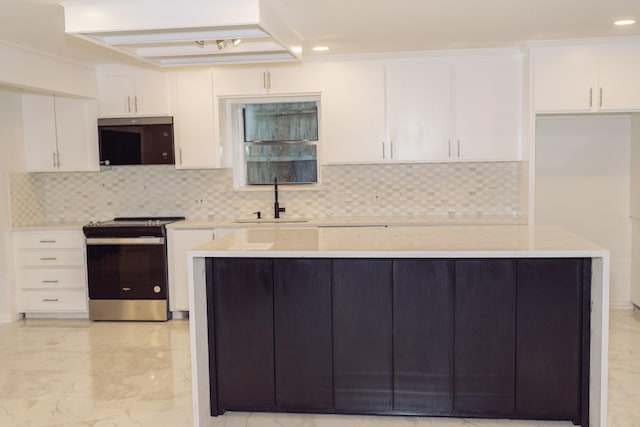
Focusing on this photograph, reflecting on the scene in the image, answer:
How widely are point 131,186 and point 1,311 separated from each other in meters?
1.66

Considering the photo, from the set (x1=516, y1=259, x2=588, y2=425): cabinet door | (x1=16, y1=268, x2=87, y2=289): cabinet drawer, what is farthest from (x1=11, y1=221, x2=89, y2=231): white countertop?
(x1=516, y1=259, x2=588, y2=425): cabinet door

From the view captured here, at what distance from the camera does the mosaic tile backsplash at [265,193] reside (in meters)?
5.39

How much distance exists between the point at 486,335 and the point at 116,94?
160 inches

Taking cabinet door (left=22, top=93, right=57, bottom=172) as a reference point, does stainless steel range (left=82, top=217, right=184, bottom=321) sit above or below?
below

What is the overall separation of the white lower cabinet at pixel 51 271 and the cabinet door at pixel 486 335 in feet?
12.4

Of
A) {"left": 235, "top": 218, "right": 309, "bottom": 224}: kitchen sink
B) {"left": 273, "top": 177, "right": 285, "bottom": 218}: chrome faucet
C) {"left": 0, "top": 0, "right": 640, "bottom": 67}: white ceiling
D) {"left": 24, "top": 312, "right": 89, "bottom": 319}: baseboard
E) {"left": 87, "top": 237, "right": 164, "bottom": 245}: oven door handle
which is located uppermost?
{"left": 0, "top": 0, "right": 640, "bottom": 67}: white ceiling

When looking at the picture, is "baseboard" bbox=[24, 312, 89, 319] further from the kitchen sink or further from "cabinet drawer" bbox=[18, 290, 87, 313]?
the kitchen sink

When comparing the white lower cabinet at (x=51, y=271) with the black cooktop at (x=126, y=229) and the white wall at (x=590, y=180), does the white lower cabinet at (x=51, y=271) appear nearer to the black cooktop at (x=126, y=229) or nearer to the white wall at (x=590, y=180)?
the black cooktop at (x=126, y=229)

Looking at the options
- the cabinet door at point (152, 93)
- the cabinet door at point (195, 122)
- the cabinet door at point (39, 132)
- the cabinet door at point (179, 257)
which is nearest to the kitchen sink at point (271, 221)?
the cabinet door at point (179, 257)

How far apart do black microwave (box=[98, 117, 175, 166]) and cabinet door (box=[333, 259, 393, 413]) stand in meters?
2.86

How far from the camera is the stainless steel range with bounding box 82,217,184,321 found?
5.19 m

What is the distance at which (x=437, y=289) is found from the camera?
302 centimetres

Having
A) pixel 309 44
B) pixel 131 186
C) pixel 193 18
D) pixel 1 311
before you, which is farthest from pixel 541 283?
pixel 1 311

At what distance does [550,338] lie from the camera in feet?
9.68
